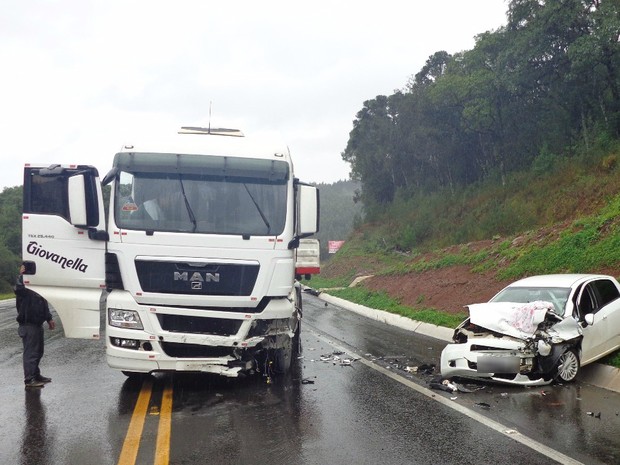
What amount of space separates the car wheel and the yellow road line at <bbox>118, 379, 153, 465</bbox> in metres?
5.56

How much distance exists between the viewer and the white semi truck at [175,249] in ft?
25.6

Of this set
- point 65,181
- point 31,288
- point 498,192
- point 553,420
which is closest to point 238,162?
point 65,181

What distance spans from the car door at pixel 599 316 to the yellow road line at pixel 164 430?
5.89 m

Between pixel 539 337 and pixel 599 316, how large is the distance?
4.79 ft

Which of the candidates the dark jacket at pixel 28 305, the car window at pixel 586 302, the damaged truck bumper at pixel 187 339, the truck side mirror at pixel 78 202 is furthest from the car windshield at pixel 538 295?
the dark jacket at pixel 28 305

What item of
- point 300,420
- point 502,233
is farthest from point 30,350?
point 502,233

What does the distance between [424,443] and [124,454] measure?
2824 millimetres

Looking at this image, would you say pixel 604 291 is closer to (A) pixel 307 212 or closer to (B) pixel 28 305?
(A) pixel 307 212

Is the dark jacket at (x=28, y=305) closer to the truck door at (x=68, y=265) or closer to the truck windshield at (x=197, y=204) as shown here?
the truck door at (x=68, y=265)

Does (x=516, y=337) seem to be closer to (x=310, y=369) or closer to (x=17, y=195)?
(x=310, y=369)

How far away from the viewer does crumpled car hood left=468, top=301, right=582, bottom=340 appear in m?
8.56

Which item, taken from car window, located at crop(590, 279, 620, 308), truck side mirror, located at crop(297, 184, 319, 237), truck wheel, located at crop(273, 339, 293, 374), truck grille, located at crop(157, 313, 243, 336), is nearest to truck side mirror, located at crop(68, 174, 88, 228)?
truck grille, located at crop(157, 313, 243, 336)

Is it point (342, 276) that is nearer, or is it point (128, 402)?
point (128, 402)

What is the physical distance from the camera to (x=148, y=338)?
7.72m
